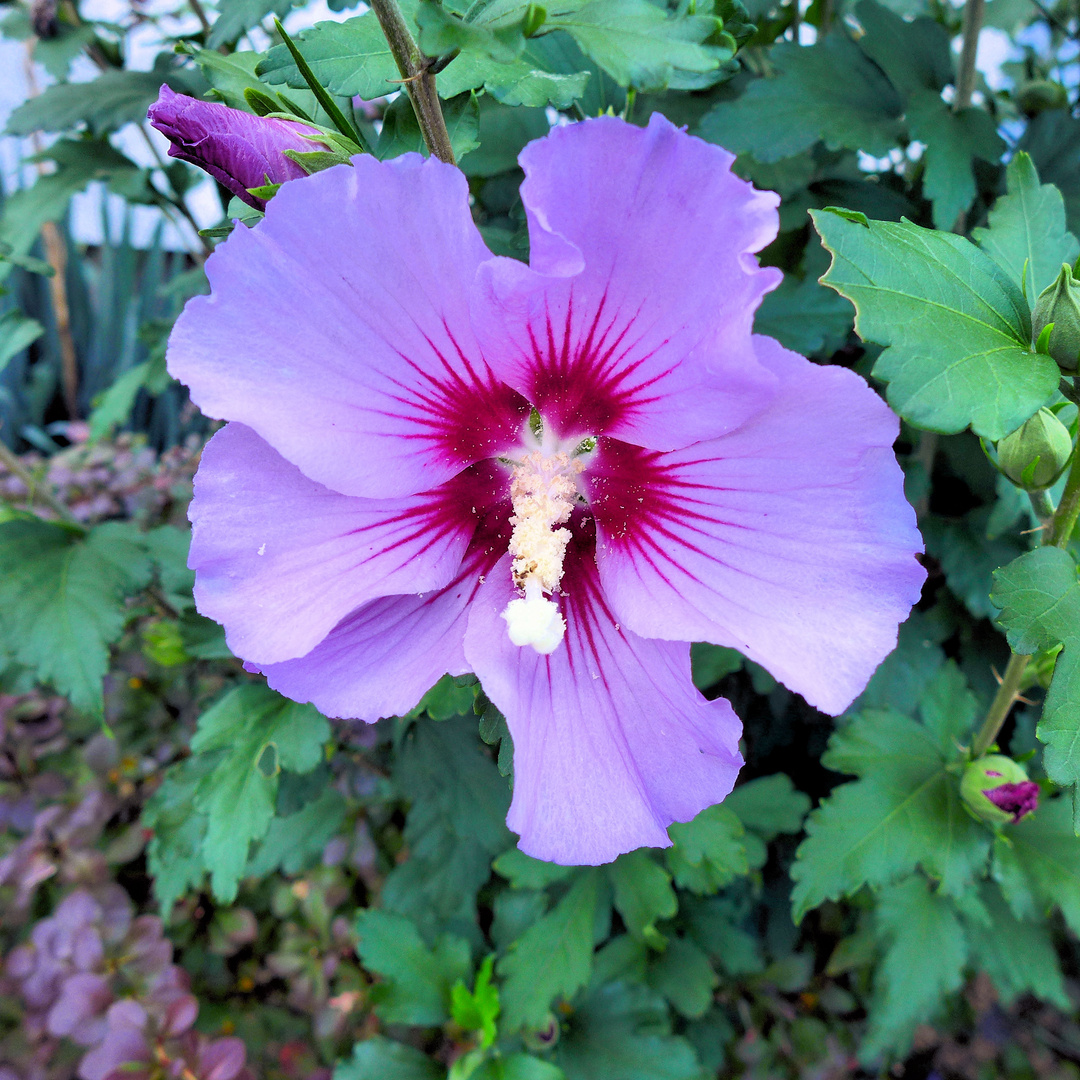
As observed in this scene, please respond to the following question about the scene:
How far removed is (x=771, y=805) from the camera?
6.55ft

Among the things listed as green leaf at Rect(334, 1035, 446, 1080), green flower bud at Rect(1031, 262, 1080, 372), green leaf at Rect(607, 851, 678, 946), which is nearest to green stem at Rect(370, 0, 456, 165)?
green flower bud at Rect(1031, 262, 1080, 372)

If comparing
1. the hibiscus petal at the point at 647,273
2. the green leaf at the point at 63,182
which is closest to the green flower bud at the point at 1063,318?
the hibiscus petal at the point at 647,273

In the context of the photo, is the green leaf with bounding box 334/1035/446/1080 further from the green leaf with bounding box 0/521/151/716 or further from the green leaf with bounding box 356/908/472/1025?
the green leaf with bounding box 0/521/151/716

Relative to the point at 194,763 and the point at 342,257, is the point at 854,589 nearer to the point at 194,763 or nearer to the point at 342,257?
the point at 342,257

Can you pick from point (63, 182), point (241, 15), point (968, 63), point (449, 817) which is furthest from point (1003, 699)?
point (63, 182)

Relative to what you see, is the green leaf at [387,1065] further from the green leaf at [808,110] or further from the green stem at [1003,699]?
the green leaf at [808,110]

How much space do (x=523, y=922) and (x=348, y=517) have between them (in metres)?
1.42

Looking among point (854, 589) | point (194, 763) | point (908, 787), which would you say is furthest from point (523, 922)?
point (854, 589)

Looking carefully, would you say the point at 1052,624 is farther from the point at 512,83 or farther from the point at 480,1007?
the point at 480,1007

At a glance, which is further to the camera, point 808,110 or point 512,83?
point 808,110

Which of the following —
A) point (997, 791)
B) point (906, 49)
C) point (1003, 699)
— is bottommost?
point (997, 791)

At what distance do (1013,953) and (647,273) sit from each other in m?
2.00

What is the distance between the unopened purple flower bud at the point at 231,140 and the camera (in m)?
0.76

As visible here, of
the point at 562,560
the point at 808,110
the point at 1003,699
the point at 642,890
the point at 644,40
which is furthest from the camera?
the point at 642,890
